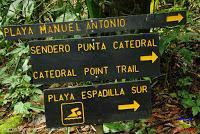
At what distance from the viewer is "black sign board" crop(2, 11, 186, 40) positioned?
2301 millimetres

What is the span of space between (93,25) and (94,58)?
7.9 inches

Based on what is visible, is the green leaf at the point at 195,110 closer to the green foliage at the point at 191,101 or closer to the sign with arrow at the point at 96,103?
the green foliage at the point at 191,101

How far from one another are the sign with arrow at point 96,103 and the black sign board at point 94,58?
0.08 metres

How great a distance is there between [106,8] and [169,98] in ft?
4.01

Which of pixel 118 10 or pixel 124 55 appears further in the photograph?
pixel 118 10

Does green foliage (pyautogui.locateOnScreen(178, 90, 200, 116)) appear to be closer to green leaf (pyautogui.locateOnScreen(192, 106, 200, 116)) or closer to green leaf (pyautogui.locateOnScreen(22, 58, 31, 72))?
green leaf (pyautogui.locateOnScreen(192, 106, 200, 116))

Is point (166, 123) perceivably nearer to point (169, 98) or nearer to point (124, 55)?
point (169, 98)

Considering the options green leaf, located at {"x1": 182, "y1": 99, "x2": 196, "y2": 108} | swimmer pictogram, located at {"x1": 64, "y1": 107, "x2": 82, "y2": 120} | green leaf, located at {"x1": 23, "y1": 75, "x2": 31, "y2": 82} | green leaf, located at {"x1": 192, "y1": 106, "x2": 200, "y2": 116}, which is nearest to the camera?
swimmer pictogram, located at {"x1": 64, "y1": 107, "x2": 82, "y2": 120}

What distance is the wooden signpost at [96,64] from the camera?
2318 millimetres

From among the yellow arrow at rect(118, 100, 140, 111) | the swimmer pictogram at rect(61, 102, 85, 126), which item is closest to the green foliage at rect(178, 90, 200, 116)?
the yellow arrow at rect(118, 100, 140, 111)

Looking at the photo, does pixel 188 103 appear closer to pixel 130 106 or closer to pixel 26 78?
pixel 130 106

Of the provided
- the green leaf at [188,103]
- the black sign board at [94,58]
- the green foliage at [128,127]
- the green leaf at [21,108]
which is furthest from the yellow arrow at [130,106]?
the green leaf at [21,108]

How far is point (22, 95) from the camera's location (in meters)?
3.93

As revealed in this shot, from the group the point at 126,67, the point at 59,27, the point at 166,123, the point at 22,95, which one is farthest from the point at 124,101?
the point at 22,95
